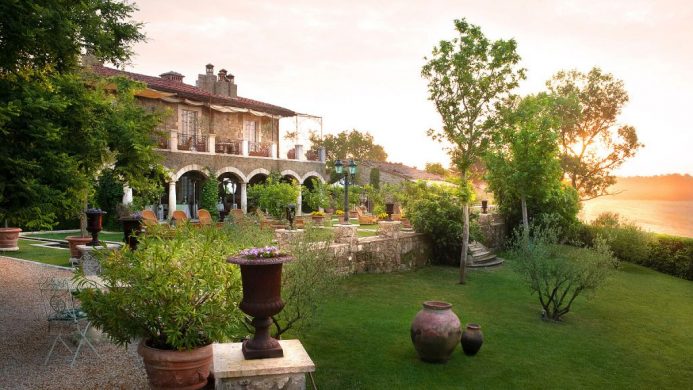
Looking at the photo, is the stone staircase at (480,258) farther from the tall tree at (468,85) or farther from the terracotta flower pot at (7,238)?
the terracotta flower pot at (7,238)

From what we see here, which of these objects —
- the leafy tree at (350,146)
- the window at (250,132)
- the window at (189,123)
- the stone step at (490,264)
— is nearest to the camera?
the stone step at (490,264)

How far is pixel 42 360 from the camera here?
6.89 m

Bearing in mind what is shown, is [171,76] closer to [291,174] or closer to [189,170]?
[189,170]

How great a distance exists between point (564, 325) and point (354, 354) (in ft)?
18.9

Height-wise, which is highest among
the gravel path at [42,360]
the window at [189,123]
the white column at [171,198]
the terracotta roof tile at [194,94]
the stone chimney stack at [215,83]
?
the stone chimney stack at [215,83]

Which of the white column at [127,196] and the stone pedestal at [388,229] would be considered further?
the white column at [127,196]

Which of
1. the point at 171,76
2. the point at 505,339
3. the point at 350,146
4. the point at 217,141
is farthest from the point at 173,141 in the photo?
the point at 350,146

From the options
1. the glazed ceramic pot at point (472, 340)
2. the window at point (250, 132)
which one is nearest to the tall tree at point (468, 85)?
the glazed ceramic pot at point (472, 340)

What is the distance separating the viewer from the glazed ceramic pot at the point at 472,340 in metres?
8.90

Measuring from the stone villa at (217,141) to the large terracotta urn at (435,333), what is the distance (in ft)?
58.2

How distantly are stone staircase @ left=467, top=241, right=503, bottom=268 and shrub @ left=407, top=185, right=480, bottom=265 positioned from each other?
731 mm

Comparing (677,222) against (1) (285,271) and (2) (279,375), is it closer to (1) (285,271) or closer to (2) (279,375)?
(1) (285,271)

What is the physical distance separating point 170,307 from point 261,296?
3.34 feet

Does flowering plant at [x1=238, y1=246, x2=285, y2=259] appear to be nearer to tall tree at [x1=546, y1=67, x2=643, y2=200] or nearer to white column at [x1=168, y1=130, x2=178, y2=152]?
white column at [x1=168, y1=130, x2=178, y2=152]
